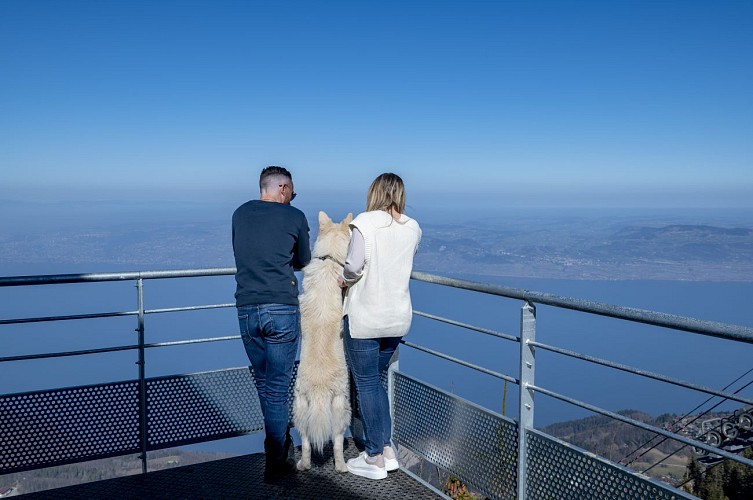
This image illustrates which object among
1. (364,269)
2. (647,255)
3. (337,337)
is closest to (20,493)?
(337,337)

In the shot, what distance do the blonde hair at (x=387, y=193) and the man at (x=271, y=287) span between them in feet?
1.84

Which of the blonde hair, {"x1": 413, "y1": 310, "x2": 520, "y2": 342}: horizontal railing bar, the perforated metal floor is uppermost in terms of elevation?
the blonde hair

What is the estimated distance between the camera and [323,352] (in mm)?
3947

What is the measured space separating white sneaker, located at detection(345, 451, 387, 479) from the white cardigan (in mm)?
962

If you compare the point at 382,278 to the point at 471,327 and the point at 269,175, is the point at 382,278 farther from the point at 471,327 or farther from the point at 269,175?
the point at 269,175

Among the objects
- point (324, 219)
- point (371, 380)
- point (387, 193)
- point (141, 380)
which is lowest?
point (141, 380)

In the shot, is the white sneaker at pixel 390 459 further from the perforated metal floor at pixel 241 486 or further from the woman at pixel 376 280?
the woman at pixel 376 280

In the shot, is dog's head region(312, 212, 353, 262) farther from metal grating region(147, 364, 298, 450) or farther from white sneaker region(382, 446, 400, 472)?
white sneaker region(382, 446, 400, 472)

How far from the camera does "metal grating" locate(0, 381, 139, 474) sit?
3.92 m

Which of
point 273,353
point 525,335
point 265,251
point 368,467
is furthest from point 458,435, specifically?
point 265,251

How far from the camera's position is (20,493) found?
3.90m

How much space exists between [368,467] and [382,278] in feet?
4.57

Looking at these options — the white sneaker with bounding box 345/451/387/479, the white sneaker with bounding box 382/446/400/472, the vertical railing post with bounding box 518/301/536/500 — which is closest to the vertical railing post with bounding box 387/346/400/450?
the white sneaker with bounding box 382/446/400/472

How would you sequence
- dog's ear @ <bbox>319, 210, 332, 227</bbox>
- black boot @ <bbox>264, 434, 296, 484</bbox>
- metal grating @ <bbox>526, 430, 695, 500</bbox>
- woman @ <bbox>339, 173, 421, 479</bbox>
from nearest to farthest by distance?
metal grating @ <bbox>526, 430, 695, 500</bbox> < woman @ <bbox>339, 173, 421, 479</bbox> < black boot @ <bbox>264, 434, 296, 484</bbox> < dog's ear @ <bbox>319, 210, 332, 227</bbox>
